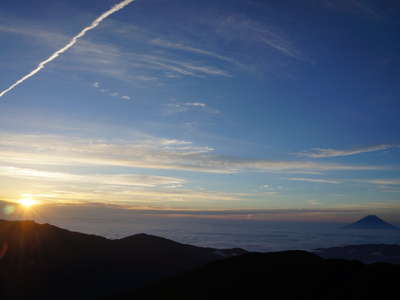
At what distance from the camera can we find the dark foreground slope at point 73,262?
235 ft

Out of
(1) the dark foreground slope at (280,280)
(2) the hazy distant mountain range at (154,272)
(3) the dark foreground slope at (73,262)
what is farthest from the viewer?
(3) the dark foreground slope at (73,262)

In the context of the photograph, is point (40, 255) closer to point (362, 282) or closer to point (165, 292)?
point (165, 292)

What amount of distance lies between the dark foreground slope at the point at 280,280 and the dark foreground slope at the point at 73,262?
2549 cm

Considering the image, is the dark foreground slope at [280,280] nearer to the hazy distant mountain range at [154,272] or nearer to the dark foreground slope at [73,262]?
the hazy distant mountain range at [154,272]

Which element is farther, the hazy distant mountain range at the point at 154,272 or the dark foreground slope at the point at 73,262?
the dark foreground slope at the point at 73,262

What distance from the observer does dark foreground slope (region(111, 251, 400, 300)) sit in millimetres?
38906

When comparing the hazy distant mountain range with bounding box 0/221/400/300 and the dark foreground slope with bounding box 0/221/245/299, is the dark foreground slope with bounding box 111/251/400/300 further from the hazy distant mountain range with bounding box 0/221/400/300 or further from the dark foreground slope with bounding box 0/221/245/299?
the dark foreground slope with bounding box 0/221/245/299

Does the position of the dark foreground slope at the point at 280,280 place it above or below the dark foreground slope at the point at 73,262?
above

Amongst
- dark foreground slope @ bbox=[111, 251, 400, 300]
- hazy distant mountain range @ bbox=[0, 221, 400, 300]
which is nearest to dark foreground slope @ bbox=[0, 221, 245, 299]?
hazy distant mountain range @ bbox=[0, 221, 400, 300]

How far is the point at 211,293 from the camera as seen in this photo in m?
45.6

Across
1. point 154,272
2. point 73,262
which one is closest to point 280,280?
point 154,272

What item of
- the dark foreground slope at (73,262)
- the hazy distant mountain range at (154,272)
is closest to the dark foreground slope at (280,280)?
the hazy distant mountain range at (154,272)

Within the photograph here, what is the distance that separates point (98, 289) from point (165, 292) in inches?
1214

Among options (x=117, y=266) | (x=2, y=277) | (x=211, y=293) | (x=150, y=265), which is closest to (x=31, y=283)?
(x=2, y=277)
